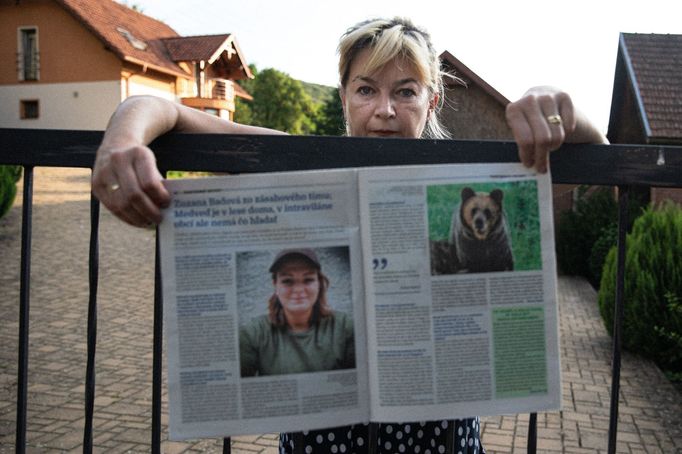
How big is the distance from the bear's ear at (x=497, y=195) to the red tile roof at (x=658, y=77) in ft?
47.3

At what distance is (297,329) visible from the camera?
1.13 meters

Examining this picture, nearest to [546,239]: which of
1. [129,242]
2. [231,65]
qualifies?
[129,242]

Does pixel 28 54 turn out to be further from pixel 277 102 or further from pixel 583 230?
pixel 277 102

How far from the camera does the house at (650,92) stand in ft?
46.1

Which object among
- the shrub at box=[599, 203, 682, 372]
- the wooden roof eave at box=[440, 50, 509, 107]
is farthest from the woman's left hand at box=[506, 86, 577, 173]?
the wooden roof eave at box=[440, 50, 509, 107]

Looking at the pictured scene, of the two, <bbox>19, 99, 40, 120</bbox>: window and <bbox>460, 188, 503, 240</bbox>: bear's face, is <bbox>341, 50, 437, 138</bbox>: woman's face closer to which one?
<bbox>460, 188, 503, 240</bbox>: bear's face

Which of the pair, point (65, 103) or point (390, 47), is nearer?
point (390, 47)

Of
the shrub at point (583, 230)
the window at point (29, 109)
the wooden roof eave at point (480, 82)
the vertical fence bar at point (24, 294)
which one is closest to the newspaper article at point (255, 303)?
the vertical fence bar at point (24, 294)

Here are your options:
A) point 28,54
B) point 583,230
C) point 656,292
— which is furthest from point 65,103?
point 656,292

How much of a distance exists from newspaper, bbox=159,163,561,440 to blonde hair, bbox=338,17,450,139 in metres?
0.59

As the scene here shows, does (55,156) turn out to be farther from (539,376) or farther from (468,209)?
(539,376)

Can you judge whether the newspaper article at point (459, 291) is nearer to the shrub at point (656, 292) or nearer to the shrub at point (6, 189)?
the shrub at point (656, 292)

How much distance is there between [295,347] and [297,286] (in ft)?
0.36

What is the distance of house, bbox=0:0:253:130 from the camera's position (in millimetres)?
24781
